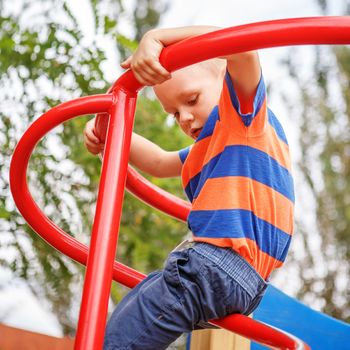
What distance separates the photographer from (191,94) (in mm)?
1184

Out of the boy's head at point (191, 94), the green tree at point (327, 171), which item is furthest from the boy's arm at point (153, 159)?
the green tree at point (327, 171)

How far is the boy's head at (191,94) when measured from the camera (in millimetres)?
1183

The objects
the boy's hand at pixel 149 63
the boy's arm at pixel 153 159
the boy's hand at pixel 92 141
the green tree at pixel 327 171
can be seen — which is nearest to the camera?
the boy's hand at pixel 149 63

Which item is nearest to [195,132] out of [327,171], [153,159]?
[153,159]

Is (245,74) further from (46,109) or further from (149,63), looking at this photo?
(46,109)

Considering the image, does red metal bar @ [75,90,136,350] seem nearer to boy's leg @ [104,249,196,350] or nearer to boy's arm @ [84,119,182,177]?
boy's leg @ [104,249,196,350]

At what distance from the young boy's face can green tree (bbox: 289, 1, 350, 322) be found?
10.1ft

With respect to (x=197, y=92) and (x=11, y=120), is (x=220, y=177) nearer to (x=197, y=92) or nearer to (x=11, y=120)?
(x=197, y=92)

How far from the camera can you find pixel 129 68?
3.50 feet

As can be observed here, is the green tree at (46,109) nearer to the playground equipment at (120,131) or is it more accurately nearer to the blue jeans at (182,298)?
the playground equipment at (120,131)

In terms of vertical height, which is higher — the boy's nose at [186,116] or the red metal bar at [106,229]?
the boy's nose at [186,116]

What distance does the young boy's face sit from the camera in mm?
1183

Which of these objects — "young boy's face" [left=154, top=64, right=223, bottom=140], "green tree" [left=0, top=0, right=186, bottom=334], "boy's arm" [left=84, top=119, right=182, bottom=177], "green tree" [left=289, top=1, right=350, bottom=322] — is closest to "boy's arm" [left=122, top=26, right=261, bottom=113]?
"young boy's face" [left=154, top=64, right=223, bottom=140]

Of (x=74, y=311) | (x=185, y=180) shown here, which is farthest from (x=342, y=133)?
(x=185, y=180)
